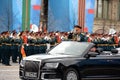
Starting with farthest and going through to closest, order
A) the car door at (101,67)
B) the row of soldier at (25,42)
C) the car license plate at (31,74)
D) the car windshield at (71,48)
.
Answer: the row of soldier at (25,42)
the car windshield at (71,48)
the car door at (101,67)
the car license plate at (31,74)

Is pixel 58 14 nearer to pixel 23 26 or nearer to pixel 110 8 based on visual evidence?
pixel 23 26

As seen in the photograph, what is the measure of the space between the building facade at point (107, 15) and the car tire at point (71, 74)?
195ft

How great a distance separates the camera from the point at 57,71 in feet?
50.1

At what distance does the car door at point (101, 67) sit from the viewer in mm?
15898

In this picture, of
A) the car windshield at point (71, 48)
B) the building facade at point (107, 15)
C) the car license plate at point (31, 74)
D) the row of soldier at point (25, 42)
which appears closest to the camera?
the car license plate at point (31, 74)

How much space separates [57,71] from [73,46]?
5.00 feet

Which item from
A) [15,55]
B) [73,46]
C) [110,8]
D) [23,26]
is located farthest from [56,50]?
[110,8]

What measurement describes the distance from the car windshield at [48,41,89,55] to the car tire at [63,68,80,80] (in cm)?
75

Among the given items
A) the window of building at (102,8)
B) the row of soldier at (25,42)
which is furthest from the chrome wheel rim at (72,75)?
the window of building at (102,8)

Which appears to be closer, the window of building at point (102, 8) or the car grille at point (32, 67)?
the car grille at point (32, 67)

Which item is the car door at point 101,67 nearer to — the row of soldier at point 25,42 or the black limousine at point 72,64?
the black limousine at point 72,64

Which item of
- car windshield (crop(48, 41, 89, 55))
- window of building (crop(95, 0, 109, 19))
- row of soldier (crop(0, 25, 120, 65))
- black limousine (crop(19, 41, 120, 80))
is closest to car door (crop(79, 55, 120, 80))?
black limousine (crop(19, 41, 120, 80))

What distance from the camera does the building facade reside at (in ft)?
250

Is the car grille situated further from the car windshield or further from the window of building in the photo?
the window of building
